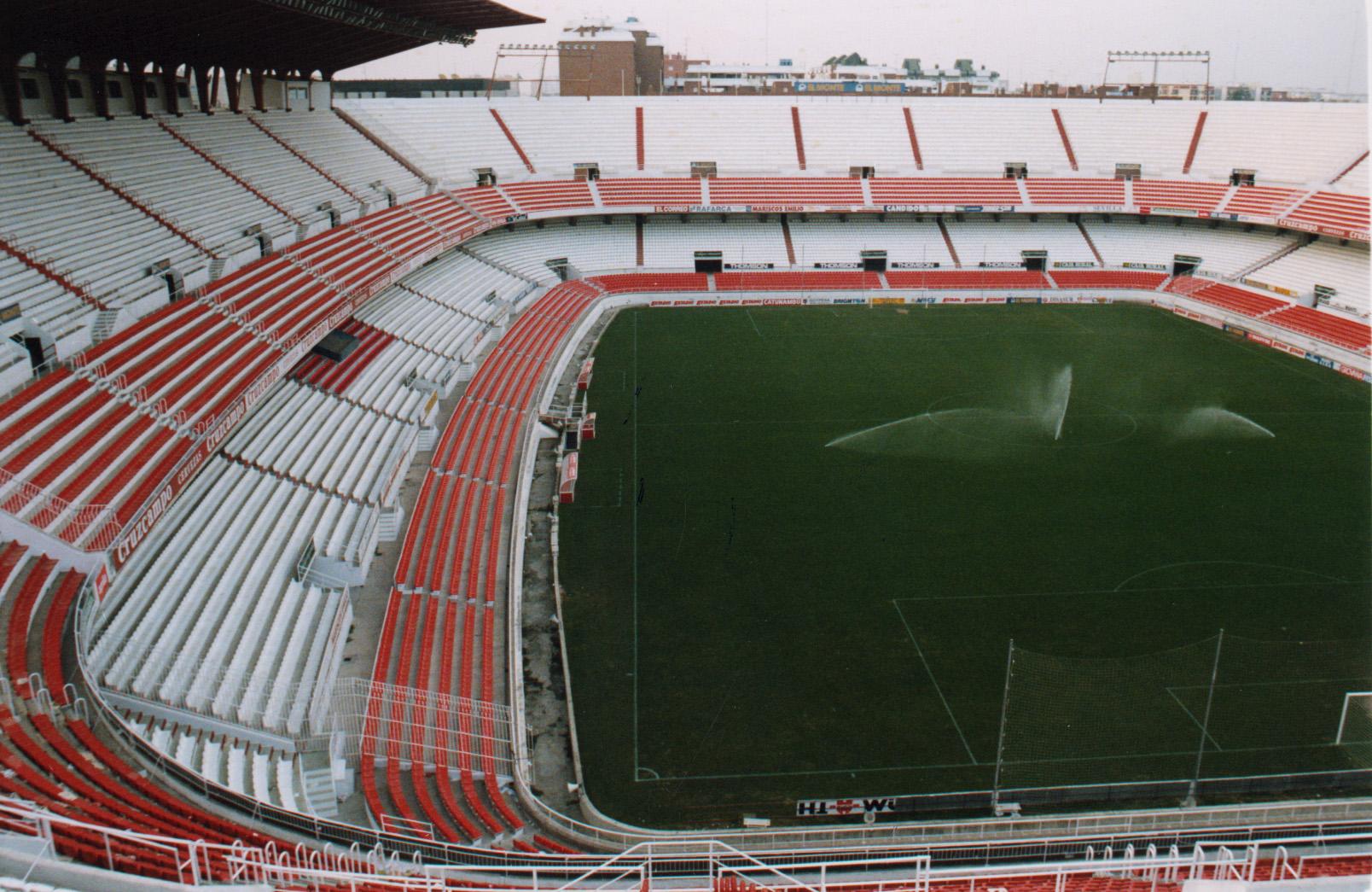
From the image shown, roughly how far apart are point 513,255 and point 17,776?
40.6 meters

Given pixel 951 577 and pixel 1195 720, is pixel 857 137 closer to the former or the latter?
pixel 951 577

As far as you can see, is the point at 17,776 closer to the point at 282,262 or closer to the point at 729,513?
the point at 729,513

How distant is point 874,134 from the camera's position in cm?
5806

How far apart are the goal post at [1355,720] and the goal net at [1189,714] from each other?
18 mm

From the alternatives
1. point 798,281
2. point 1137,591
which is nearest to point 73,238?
point 1137,591

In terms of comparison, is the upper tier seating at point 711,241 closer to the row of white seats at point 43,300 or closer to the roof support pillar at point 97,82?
the roof support pillar at point 97,82

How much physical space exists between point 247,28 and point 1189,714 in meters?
28.4

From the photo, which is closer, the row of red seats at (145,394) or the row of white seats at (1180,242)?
the row of red seats at (145,394)

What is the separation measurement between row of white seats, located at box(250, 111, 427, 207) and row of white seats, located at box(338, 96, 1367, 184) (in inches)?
207

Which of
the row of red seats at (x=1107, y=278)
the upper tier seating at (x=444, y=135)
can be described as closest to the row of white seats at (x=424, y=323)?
the upper tier seating at (x=444, y=135)

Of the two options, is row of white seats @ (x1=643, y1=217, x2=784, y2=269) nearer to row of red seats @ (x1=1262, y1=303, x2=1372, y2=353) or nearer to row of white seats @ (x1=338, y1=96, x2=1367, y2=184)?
row of white seats @ (x1=338, y1=96, x2=1367, y2=184)

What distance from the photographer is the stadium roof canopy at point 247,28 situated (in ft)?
74.6

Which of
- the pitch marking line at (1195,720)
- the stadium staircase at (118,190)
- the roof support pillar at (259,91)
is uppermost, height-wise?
the roof support pillar at (259,91)

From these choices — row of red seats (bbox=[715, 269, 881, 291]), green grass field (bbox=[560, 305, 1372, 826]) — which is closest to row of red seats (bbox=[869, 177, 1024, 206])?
row of red seats (bbox=[715, 269, 881, 291])
